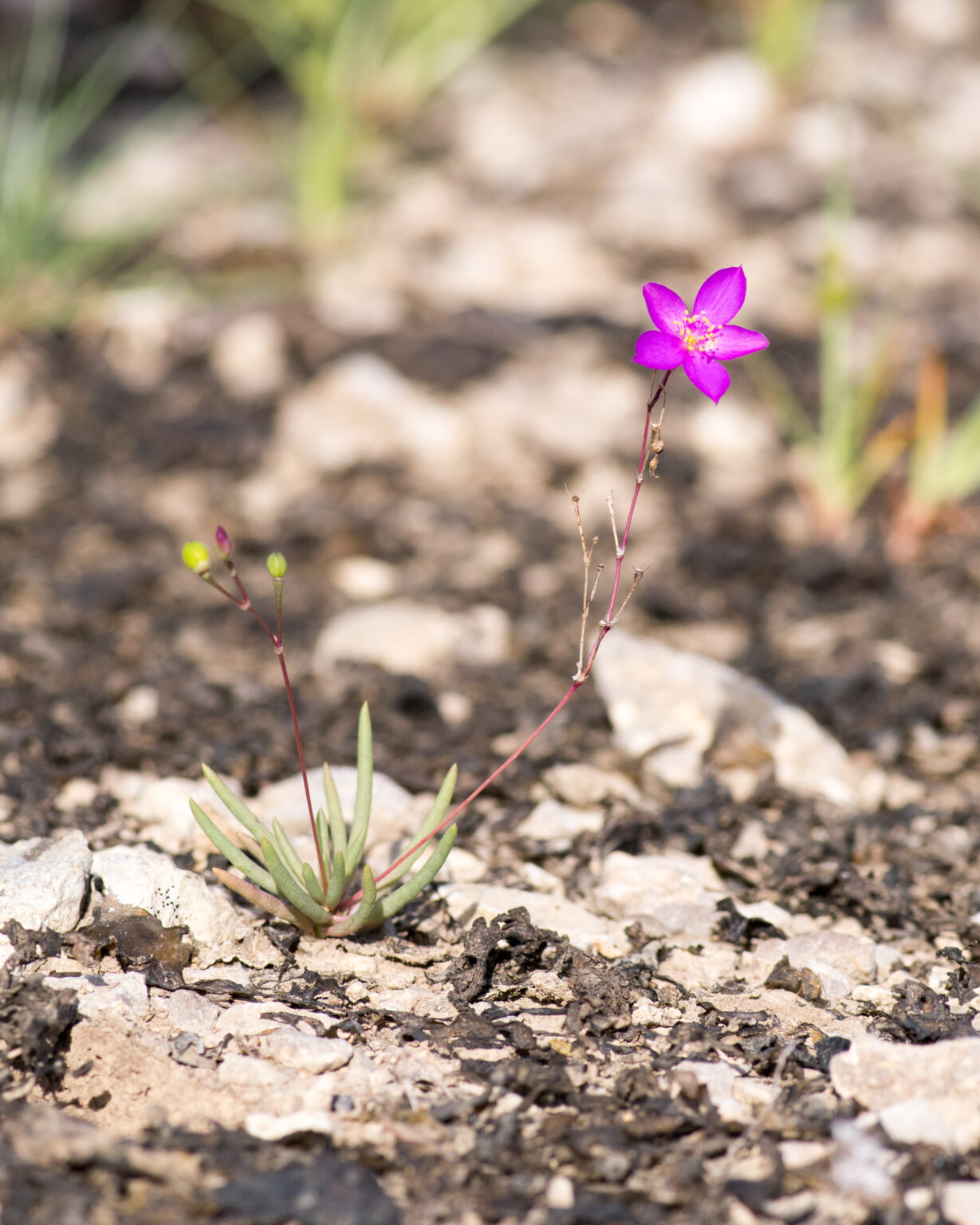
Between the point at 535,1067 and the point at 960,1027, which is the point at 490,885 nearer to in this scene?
the point at 535,1067

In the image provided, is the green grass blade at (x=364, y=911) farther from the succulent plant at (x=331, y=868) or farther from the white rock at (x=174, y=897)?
the white rock at (x=174, y=897)

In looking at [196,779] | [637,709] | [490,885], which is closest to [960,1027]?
[490,885]

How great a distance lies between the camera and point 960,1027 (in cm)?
145

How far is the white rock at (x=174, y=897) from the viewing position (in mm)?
1579

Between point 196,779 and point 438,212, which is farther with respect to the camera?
point 438,212

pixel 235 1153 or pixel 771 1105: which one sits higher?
pixel 771 1105

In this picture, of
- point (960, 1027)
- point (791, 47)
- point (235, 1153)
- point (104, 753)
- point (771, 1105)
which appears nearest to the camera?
point (235, 1153)

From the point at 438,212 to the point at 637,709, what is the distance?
2.34 m

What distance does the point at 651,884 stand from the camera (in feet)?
5.90

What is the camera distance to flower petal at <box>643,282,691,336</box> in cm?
144

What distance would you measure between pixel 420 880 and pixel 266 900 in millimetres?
246

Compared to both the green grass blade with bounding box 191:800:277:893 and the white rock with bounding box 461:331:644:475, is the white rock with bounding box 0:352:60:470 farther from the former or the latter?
the green grass blade with bounding box 191:800:277:893

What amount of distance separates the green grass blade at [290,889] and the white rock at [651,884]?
489mm

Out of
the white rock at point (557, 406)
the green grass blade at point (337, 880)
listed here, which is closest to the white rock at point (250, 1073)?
the green grass blade at point (337, 880)
